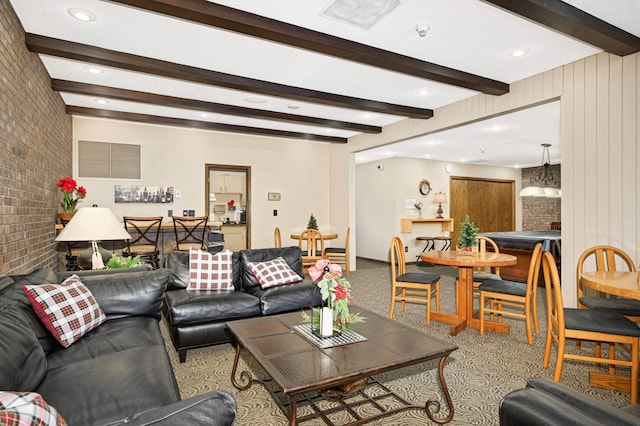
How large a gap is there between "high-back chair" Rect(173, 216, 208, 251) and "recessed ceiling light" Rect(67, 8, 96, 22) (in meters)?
3.05

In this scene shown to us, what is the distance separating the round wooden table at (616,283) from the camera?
219 cm

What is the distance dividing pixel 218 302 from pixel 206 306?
0.11m

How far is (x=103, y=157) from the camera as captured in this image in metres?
5.86

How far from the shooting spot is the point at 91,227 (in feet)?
9.61

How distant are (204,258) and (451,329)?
8.36 ft

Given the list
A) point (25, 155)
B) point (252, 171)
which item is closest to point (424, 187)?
point (252, 171)

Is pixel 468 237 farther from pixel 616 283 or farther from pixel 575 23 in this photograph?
pixel 575 23

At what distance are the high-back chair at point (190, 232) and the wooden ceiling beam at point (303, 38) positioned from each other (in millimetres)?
3287

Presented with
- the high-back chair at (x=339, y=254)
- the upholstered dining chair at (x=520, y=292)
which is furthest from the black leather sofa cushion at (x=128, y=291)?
the high-back chair at (x=339, y=254)

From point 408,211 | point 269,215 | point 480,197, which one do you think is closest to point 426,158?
point 408,211

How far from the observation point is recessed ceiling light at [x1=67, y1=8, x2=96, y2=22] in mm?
2761

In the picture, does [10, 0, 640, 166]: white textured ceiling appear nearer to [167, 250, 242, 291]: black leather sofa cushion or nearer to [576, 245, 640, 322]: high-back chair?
[576, 245, 640, 322]: high-back chair

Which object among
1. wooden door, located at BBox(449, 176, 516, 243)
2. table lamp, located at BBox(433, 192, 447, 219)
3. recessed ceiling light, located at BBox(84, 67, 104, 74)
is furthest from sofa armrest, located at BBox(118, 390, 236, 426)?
wooden door, located at BBox(449, 176, 516, 243)

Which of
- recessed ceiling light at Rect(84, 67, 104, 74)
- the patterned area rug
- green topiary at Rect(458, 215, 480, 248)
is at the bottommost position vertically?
the patterned area rug
